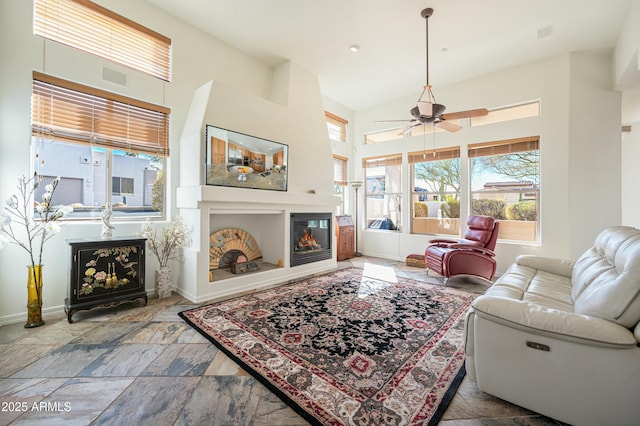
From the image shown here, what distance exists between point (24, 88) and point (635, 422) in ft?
16.7

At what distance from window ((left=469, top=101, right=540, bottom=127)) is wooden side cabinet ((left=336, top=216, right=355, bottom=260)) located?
313cm

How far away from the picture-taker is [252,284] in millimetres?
3842

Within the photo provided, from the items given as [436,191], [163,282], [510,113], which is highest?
[510,113]

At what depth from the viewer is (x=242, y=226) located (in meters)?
4.34

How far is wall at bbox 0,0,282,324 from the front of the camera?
2570 millimetres

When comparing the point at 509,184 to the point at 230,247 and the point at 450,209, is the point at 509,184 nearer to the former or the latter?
the point at 450,209

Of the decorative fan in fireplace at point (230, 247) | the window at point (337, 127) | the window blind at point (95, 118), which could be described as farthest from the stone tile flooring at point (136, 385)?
the window at point (337, 127)

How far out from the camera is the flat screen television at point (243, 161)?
135 inches

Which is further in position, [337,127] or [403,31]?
[337,127]

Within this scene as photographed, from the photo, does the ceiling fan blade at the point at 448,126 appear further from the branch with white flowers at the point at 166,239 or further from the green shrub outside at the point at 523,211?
the branch with white flowers at the point at 166,239

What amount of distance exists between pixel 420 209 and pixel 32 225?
5942 mm

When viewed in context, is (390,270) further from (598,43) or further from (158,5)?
(158,5)

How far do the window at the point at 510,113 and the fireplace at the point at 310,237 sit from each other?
3331 mm

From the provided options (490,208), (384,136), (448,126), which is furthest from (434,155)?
(448,126)
